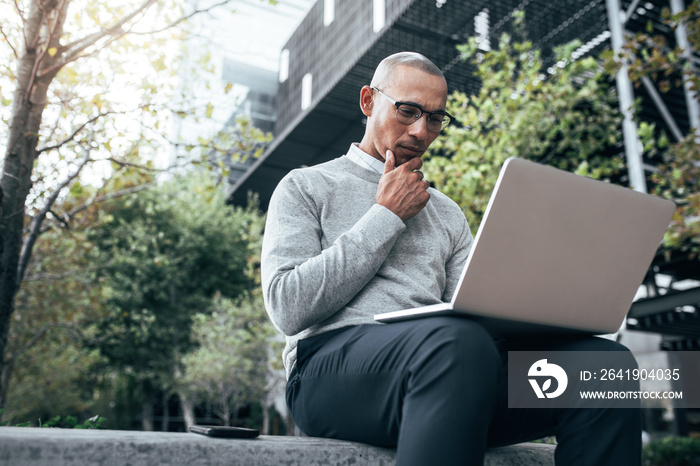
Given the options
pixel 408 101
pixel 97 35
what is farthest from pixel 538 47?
pixel 408 101

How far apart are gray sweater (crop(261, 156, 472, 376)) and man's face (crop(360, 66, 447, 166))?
0.15 metres

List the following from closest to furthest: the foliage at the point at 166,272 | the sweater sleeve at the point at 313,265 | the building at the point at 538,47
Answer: the sweater sleeve at the point at 313,265 < the building at the point at 538,47 < the foliage at the point at 166,272

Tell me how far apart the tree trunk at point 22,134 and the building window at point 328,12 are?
16676mm

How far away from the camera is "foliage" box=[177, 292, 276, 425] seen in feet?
57.4

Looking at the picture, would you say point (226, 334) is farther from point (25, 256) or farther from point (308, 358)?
point (308, 358)

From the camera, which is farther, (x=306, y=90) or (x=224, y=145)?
(x=306, y=90)

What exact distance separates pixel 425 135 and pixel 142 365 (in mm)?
19201

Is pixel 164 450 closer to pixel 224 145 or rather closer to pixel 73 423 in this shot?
pixel 73 423

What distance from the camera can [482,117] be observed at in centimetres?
816

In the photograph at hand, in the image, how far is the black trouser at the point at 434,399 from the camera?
1.32 m

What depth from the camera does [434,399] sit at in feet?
4.42

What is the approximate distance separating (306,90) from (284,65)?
5492mm

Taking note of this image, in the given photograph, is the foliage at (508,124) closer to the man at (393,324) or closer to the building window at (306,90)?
the man at (393,324)

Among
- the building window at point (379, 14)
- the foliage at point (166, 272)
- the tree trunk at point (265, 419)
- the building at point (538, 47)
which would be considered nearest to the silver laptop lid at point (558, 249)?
the building at point (538, 47)
